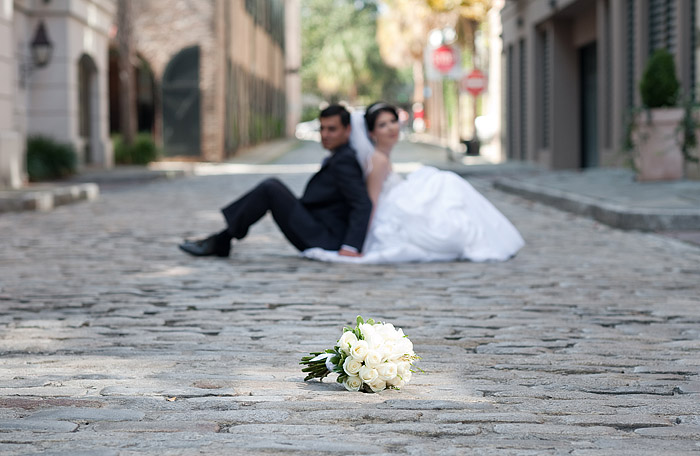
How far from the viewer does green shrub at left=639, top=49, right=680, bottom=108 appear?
1466 cm

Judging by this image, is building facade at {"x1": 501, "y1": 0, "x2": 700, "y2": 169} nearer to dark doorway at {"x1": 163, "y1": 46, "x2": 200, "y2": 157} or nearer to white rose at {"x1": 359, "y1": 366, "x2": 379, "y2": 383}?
dark doorway at {"x1": 163, "y1": 46, "x2": 200, "y2": 157}

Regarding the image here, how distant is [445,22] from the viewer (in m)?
53.9

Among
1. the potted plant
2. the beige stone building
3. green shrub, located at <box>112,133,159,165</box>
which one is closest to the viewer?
the potted plant

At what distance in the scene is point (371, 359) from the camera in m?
3.90

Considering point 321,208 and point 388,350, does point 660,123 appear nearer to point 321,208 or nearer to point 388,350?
point 321,208

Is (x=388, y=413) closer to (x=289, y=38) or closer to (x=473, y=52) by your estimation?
(x=473, y=52)

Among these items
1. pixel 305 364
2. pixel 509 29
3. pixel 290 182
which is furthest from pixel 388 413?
pixel 509 29

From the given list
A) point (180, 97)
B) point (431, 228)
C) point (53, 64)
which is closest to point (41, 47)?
point (53, 64)

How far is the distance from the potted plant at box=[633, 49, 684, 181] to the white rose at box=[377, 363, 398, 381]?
11426mm

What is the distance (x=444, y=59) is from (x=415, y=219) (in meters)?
26.5

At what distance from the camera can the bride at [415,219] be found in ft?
28.2

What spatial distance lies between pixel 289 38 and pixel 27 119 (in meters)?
57.5

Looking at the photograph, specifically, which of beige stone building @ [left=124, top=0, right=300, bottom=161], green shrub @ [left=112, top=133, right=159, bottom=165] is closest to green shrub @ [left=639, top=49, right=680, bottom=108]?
green shrub @ [left=112, top=133, right=159, bottom=165]

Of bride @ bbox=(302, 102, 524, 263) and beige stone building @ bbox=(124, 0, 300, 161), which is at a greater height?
beige stone building @ bbox=(124, 0, 300, 161)
